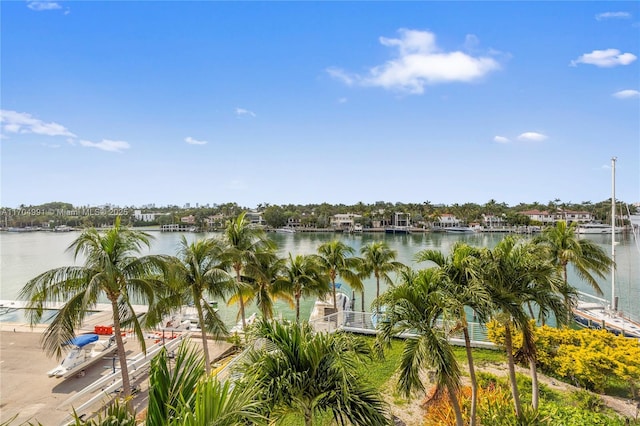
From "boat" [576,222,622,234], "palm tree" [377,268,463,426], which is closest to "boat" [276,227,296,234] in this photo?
"boat" [576,222,622,234]

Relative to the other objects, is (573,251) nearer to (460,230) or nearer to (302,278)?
(302,278)

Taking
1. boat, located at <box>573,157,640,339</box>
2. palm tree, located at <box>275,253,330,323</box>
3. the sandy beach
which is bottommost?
the sandy beach

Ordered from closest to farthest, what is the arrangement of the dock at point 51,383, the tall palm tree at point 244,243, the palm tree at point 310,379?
the palm tree at point 310,379, the dock at point 51,383, the tall palm tree at point 244,243

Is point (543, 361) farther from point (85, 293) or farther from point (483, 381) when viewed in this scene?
point (85, 293)

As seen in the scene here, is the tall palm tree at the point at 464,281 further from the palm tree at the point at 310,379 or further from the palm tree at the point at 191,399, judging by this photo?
the palm tree at the point at 191,399

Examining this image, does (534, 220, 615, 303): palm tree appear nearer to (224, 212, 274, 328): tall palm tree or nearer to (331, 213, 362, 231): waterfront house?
(224, 212, 274, 328): tall palm tree

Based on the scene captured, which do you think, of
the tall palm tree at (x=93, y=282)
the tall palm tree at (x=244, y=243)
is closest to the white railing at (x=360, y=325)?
the tall palm tree at (x=244, y=243)
